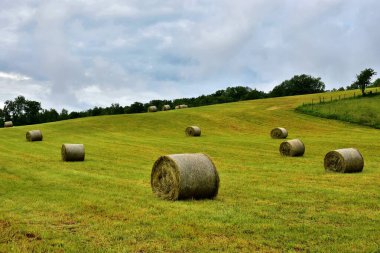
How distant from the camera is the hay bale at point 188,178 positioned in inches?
526

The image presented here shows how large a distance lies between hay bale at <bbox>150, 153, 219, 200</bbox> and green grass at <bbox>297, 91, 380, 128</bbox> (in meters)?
43.5

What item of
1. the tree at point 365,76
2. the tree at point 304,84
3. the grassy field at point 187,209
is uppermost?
the tree at point 304,84

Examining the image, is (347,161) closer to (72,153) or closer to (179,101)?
(72,153)

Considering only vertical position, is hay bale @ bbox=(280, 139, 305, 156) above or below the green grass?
below

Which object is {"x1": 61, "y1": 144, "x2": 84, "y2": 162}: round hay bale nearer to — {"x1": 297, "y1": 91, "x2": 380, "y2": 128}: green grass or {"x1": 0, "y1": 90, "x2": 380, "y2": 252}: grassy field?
{"x1": 0, "y1": 90, "x2": 380, "y2": 252}: grassy field

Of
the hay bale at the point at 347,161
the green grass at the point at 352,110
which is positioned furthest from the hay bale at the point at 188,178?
the green grass at the point at 352,110

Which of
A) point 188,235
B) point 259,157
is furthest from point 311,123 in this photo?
point 188,235

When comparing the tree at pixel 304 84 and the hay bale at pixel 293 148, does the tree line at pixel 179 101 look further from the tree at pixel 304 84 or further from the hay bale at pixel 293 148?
the hay bale at pixel 293 148

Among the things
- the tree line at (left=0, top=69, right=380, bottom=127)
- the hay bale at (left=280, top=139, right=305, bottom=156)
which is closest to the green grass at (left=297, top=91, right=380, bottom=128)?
the hay bale at (left=280, top=139, right=305, bottom=156)

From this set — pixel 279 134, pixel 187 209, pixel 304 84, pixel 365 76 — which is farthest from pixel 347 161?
pixel 304 84

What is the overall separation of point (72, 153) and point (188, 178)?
14212mm

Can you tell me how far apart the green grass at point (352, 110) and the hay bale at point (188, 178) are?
43505mm

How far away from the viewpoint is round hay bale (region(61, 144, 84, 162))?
2566cm

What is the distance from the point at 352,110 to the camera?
59.3 metres
